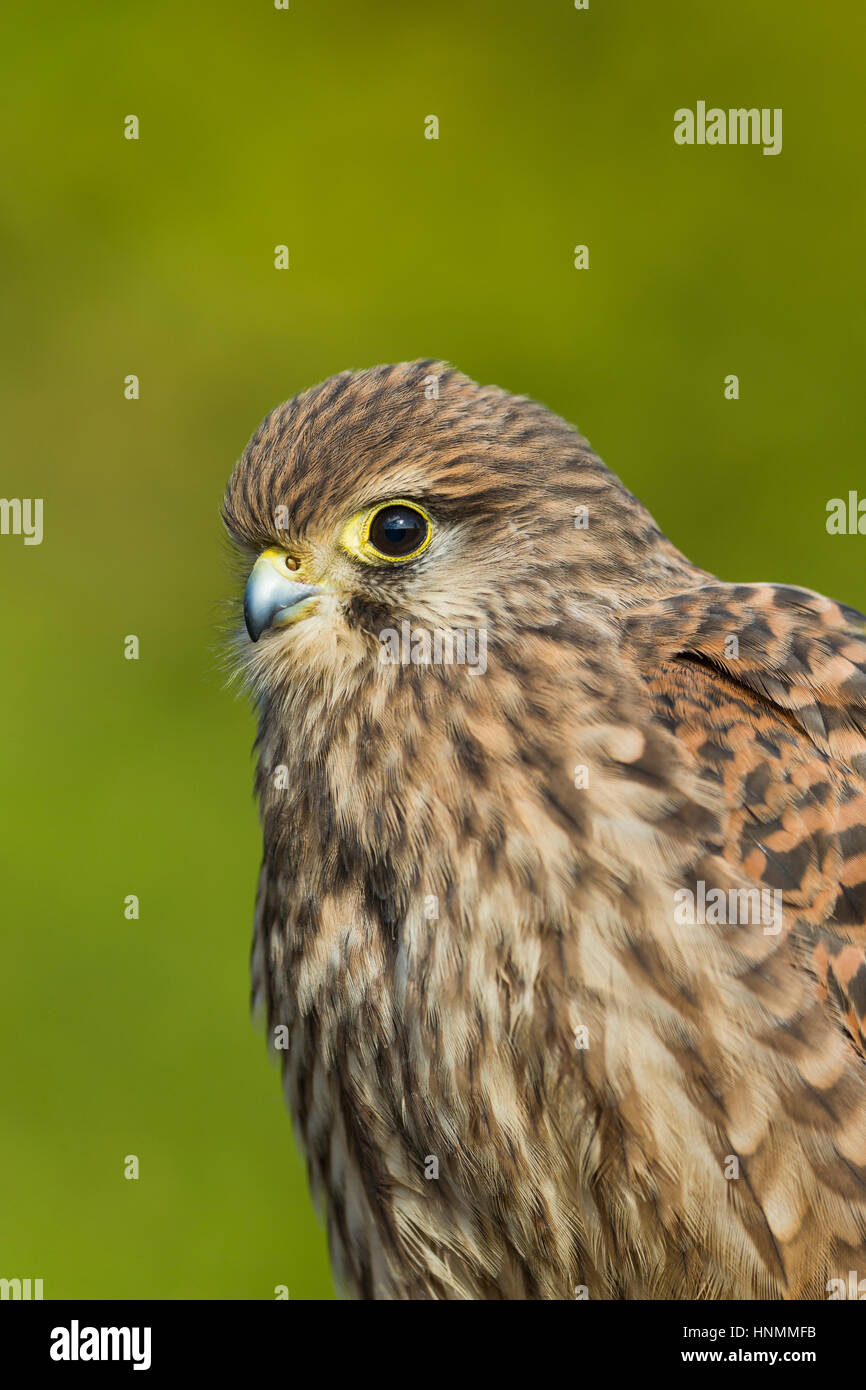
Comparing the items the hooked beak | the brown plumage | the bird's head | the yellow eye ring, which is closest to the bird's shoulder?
the brown plumage

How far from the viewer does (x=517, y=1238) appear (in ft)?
7.77

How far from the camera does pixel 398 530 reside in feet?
8.04

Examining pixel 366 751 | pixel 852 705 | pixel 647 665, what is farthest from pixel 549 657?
pixel 852 705

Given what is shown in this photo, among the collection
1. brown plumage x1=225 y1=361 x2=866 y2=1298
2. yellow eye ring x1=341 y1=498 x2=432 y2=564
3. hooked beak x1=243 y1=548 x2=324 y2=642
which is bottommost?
brown plumage x1=225 y1=361 x2=866 y2=1298

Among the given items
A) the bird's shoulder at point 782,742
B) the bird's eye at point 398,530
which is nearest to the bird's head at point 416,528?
the bird's eye at point 398,530

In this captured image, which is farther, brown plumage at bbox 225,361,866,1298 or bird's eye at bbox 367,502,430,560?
bird's eye at bbox 367,502,430,560

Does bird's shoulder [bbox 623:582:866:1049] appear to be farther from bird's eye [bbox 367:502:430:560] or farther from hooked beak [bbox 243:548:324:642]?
hooked beak [bbox 243:548:324:642]

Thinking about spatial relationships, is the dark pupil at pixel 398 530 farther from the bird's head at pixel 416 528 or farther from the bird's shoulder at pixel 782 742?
the bird's shoulder at pixel 782 742

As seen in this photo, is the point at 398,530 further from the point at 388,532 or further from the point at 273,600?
the point at 273,600

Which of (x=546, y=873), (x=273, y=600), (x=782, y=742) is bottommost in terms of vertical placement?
(x=546, y=873)

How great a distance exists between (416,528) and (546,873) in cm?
56

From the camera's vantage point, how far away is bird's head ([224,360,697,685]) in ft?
7.97

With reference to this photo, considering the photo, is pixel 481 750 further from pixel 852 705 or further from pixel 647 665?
pixel 852 705

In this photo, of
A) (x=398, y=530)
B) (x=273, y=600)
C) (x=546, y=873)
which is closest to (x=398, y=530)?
(x=398, y=530)
